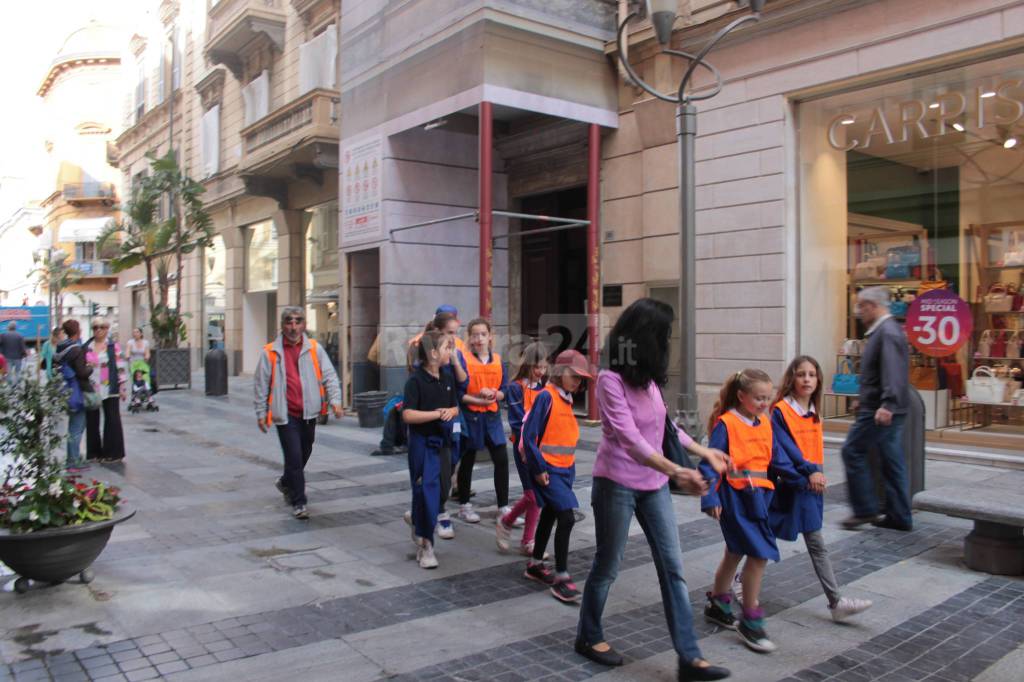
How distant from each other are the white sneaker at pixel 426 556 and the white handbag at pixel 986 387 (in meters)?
A: 7.39

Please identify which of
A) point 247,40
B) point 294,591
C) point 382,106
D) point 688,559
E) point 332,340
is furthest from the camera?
point 247,40

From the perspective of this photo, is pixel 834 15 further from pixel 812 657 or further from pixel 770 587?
pixel 812 657

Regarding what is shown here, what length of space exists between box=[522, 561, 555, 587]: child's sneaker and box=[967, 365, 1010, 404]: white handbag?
6946mm

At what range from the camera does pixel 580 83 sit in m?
12.8

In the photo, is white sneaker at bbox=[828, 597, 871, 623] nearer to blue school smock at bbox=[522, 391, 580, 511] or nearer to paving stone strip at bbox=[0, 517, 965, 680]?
paving stone strip at bbox=[0, 517, 965, 680]

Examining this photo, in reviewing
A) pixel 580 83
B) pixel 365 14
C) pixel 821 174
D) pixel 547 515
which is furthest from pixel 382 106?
pixel 547 515

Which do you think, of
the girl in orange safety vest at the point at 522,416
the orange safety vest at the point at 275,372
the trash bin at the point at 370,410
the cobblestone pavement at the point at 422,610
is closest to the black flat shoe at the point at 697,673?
the cobblestone pavement at the point at 422,610

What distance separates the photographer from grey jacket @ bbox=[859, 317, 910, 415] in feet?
20.9

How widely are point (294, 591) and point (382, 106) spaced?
35.7ft

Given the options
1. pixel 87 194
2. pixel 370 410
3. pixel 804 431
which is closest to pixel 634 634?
pixel 804 431

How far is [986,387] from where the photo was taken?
31.3 feet

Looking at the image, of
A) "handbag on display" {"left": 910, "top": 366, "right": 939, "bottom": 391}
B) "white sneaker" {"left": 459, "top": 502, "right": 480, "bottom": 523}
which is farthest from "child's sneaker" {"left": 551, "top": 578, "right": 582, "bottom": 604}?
"handbag on display" {"left": 910, "top": 366, "right": 939, "bottom": 391}

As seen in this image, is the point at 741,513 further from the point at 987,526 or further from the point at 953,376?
the point at 953,376

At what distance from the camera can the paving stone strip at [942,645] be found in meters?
3.85
